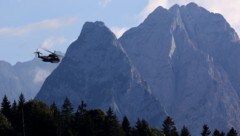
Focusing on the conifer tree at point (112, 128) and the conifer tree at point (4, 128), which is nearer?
the conifer tree at point (4, 128)

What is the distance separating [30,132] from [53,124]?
6.42 m

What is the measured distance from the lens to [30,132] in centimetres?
18462

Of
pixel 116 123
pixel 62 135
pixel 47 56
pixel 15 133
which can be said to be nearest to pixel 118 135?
pixel 116 123

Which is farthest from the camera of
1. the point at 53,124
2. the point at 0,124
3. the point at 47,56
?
the point at 53,124

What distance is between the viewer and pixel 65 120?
652 ft

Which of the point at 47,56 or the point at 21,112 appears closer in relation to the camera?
the point at 47,56

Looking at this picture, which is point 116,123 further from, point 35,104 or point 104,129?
point 35,104

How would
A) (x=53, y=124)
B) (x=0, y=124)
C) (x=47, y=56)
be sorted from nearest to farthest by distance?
(x=47, y=56)
(x=0, y=124)
(x=53, y=124)

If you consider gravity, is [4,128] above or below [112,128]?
below

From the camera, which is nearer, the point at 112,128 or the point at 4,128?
the point at 4,128

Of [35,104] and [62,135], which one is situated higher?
[35,104]

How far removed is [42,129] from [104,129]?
736 inches

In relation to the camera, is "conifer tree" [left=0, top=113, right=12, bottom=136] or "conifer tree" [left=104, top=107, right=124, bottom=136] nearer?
"conifer tree" [left=0, top=113, right=12, bottom=136]

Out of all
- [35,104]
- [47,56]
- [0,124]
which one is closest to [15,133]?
[0,124]
